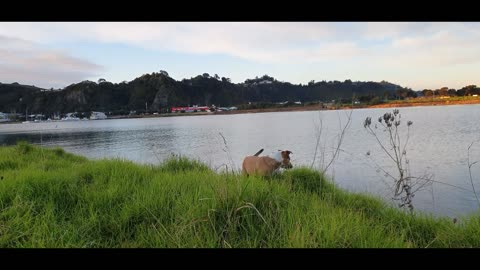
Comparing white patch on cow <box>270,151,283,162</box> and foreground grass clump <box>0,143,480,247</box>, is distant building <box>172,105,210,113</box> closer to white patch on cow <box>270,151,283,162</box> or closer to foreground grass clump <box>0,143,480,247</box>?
white patch on cow <box>270,151,283,162</box>

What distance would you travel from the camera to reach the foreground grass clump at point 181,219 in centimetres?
260

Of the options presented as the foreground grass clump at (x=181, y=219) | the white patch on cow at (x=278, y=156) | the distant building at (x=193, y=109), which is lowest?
the foreground grass clump at (x=181, y=219)

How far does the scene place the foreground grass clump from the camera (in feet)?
8.52

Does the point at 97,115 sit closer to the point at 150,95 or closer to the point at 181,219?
the point at 150,95

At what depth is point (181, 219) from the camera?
2.94m

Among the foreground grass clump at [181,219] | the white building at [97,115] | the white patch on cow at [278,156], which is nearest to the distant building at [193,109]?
the white building at [97,115]

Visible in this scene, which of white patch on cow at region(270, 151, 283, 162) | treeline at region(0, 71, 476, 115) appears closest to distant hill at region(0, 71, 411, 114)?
treeline at region(0, 71, 476, 115)

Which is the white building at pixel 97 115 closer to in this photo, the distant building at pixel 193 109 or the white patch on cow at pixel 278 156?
the distant building at pixel 193 109

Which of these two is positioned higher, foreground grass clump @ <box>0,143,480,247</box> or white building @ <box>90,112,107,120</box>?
foreground grass clump @ <box>0,143,480,247</box>
